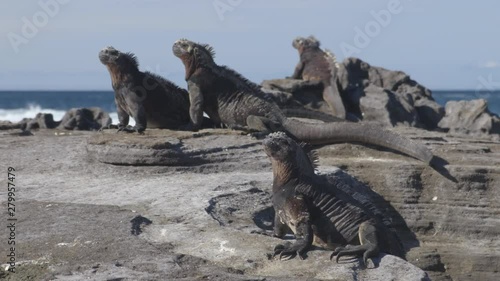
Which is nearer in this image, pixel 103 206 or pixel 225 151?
pixel 103 206

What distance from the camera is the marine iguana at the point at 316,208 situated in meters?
6.86

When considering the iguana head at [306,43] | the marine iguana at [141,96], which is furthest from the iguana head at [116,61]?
the iguana head at [306,43]

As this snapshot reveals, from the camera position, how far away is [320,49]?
746 inches

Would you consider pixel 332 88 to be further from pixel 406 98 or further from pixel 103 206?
pixel 103 206

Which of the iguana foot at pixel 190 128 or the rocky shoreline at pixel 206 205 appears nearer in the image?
the rocky shoreline at pixel 206 205

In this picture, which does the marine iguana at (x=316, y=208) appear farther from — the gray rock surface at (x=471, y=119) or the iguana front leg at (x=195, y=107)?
the gray rock surface at (x=471, y=119)

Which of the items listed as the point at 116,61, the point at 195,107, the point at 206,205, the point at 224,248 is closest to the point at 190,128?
the point at 195,107

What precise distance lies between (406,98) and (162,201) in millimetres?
11534

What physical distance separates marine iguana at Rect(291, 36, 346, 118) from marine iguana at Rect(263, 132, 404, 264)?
9.61 meters

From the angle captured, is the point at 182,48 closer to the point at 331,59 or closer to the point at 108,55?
the point at 108,55

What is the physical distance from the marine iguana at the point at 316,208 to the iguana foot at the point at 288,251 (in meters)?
0.35

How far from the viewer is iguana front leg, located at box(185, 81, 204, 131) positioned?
11.0 meters

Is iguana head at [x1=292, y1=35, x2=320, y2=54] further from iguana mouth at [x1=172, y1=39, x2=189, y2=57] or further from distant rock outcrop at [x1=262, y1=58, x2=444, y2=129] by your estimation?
iguana mouth at [x1=172, y1=39, x2=189, y2=57]

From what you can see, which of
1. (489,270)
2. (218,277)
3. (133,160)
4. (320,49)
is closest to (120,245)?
(218,277)
